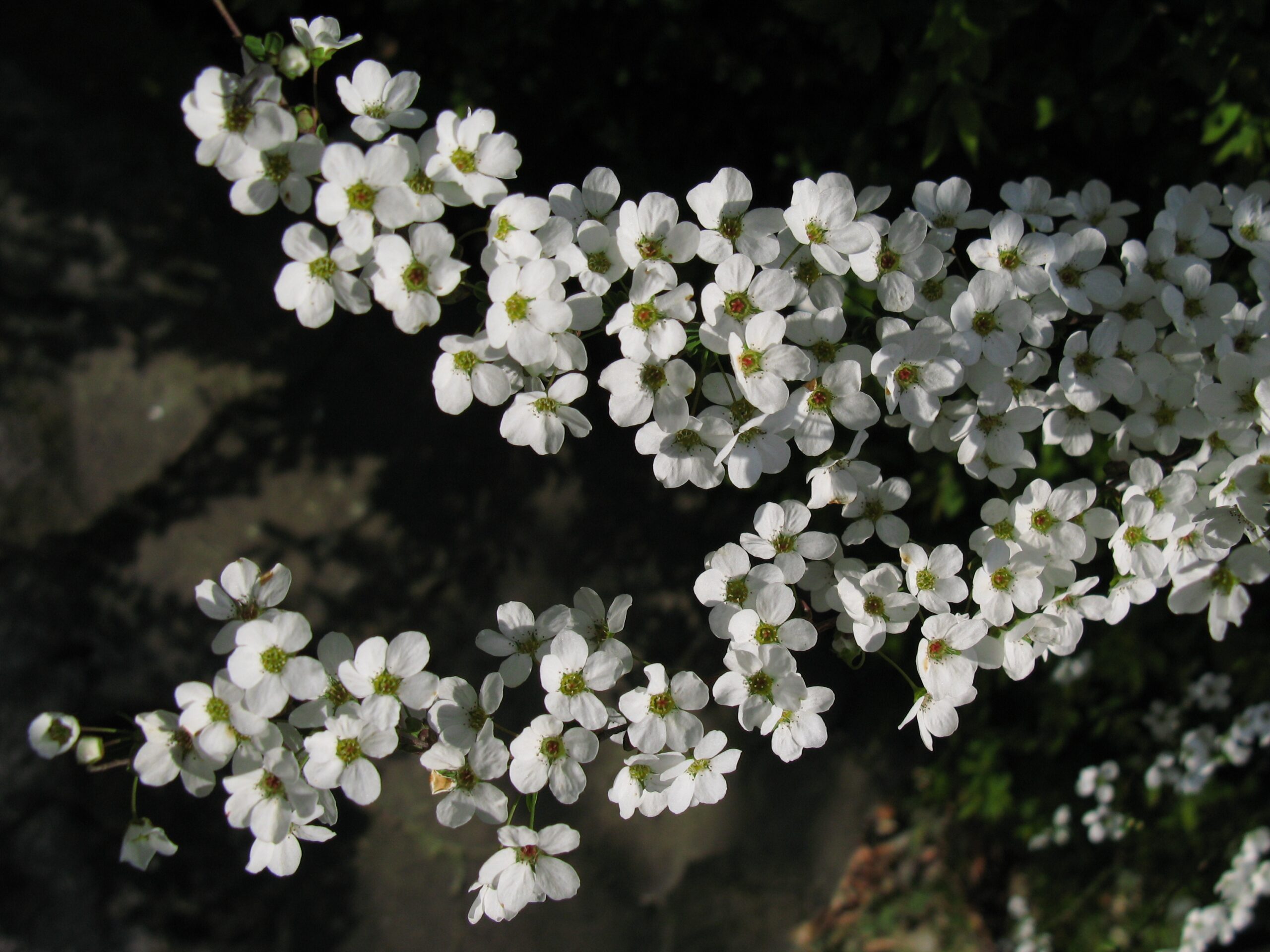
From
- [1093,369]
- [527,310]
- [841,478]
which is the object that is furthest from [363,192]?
[1093,369]

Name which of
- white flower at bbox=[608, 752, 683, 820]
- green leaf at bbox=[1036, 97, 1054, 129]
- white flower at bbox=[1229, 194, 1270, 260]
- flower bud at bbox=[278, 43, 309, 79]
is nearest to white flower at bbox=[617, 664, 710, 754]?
white flower at bbox=[608, 752, 683, 820]

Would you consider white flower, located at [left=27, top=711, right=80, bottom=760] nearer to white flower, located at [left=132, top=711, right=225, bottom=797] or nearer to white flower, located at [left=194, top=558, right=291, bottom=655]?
white flower, located at [left=132, top=711, right=225, bottom=797]

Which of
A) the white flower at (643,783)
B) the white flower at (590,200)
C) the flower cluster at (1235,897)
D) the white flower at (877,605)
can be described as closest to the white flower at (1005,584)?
the white flower at (877,605)

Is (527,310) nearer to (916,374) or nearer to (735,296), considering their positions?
(735,296)

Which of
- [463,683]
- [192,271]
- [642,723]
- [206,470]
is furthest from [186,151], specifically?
[642,723]

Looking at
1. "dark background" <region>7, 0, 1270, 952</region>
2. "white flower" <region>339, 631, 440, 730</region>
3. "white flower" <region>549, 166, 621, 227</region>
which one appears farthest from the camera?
"dark background" <region>7, 0, 1270, 952</region>

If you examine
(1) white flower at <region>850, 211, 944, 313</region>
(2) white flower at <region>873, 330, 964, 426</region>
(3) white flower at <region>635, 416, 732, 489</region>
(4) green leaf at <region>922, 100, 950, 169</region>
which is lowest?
(3) white flower at <region>635, 416, 732, 489</region>

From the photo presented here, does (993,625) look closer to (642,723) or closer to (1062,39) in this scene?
(642,723)

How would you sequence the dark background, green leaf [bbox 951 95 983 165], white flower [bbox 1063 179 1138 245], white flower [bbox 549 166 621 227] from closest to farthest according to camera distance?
white flower [bbox 549 166 621 227] < white flower [bbox 1063 179 1138 245] < green leaf [bbox 951 95 983 165] < the dark background
